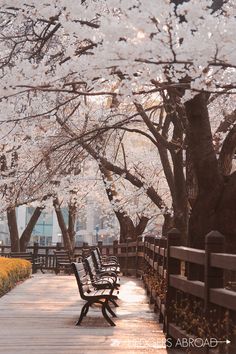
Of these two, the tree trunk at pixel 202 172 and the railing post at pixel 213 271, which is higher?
the tree trunk at pixel 202 172

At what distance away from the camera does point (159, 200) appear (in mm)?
17094

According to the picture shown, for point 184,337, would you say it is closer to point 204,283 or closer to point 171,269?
point 204,283

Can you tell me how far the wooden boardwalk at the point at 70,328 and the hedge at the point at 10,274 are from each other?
1.01ft

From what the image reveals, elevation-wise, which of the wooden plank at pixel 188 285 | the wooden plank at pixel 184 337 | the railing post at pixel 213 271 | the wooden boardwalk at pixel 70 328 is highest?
the railing post at pixel 213 271

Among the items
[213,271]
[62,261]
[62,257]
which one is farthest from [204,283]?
[62,257]

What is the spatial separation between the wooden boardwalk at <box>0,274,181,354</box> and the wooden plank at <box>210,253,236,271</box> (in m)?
1.90

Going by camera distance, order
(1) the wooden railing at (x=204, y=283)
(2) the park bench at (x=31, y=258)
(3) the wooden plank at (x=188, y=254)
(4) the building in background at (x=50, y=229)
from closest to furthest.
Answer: (1) the wooden railing at (x=204, y=283) → (3) the wooden plank at (x=188, y=254) → (2) the park bench at (x=31, y=258) → (4) the building in background at (x=50, y=229)

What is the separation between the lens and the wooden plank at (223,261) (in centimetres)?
465

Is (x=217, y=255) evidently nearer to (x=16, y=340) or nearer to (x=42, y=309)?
(x=16, y=340)

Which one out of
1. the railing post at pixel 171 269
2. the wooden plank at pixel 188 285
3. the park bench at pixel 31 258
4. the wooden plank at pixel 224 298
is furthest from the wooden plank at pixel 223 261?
the park bench at pixel 31 258

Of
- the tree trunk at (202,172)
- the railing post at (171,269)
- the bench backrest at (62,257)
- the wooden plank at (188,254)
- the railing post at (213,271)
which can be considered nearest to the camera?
the railing post at (213,271)

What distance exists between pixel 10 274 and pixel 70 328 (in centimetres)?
603

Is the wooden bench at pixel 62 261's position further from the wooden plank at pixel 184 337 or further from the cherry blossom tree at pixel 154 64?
the wooden plank at pixel 184 337

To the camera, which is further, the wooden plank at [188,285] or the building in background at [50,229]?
the building in background at [50,229]
